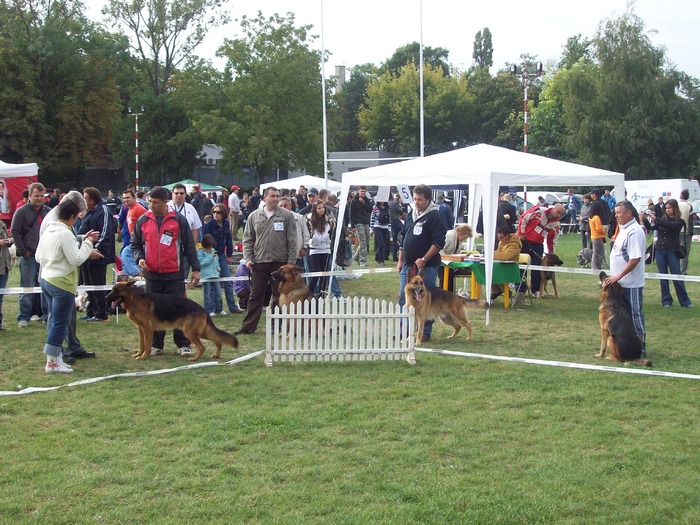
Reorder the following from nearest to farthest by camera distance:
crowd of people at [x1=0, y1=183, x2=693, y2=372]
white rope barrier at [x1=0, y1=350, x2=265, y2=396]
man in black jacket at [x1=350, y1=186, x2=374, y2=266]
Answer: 1. white rope barrier at [x1=0, y1=350, x2=265, y2=396]
2. crowd of people at [x1=0, y1=183, x2=693, y2=372]
3. man in black jacket at [x1=350, y1=186, x2=374, y2=266]

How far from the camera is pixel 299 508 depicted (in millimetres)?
4145

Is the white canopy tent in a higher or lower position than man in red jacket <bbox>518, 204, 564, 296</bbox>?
higher

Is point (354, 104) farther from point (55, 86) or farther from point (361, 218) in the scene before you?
point (361, 218)

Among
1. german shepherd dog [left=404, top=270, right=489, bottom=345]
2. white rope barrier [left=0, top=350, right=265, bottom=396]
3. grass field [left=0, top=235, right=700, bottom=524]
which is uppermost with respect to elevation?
german shepherd dog [left=404, top=270, right=489, bottom=345]

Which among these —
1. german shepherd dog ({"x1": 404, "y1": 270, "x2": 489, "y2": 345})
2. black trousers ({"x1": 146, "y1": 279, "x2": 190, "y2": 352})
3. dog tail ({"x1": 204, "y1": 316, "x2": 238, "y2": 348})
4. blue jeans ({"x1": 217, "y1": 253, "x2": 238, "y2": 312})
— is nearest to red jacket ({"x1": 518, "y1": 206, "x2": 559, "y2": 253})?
german shepherd dog ({"x1": 404, "y1": 270, "x2": 489, "y2": 345})

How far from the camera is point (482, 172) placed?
10.8 m

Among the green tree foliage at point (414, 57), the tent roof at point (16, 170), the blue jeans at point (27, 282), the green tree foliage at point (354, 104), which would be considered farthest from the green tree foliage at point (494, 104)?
the blue jeans at point (27, 282)

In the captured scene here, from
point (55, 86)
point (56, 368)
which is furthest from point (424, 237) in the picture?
point (55, 86)

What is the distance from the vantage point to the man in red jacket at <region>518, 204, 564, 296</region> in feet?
42.6

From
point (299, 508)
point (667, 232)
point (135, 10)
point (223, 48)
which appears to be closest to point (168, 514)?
point (299, 508)

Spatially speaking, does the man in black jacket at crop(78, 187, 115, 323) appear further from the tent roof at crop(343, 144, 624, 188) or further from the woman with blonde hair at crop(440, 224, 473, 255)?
the woman with blonde hair at crop(440, 224, 473, 255)

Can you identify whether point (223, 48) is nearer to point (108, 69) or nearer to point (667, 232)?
point (108, 69)

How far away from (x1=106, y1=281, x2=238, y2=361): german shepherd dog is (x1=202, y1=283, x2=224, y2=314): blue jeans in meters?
2.99

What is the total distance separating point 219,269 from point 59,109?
39.0 meters
